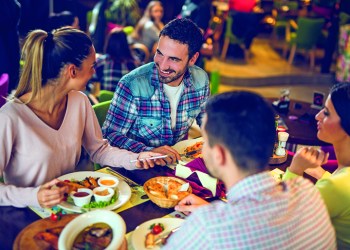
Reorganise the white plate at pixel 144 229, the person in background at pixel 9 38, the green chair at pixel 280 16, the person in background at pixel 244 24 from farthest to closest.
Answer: the green chair at pixel 280 16 < the person in background at pixel 244 24 < the person in background at pixel 9 38 < the white plate at pixel 144 229

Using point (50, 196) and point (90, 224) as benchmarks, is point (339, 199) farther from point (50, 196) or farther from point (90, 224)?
point (50, 196)

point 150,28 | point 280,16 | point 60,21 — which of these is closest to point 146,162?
point 60,21

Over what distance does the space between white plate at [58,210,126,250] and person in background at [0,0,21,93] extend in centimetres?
263

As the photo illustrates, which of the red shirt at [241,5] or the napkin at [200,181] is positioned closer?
the napkin at [200,181]

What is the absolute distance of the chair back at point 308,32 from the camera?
7.31 meters

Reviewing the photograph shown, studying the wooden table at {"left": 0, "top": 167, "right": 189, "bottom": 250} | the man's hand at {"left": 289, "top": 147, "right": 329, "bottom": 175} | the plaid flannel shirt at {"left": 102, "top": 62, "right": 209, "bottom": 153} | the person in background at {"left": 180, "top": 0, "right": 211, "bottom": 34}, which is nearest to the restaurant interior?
the person in background at {"left": 180, "top": 0, "right": 211, "bottom": 34}

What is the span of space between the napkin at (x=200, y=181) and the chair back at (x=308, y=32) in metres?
5.90

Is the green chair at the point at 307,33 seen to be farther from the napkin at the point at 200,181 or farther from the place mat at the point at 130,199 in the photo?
the place mat at the point at 130,199

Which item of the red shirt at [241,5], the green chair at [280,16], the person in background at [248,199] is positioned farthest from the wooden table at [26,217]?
the green chair at [280,16]

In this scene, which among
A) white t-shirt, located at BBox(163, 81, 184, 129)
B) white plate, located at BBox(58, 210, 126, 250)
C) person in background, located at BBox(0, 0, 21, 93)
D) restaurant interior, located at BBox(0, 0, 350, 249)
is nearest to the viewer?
white plate, located at BBox(58, 210, 126, 250)

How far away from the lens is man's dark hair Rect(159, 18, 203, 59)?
98.1 inches

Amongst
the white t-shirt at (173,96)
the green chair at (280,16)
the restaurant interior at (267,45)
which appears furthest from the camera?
the green chair at (280,16)

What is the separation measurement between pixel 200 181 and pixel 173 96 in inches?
32.1

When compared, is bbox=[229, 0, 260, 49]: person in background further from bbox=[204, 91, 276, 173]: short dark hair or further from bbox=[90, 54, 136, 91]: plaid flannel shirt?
bbox=[204, 91, 276, 173]: short dark hair
